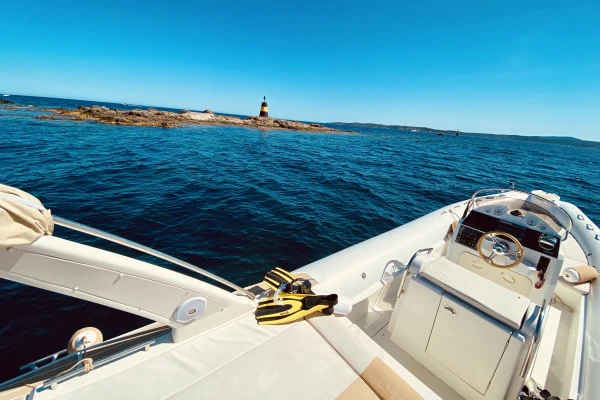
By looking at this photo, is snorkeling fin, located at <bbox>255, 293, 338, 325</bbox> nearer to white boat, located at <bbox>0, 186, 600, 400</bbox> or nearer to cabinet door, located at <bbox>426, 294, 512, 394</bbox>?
white boat, located at <bbox>0, 186, 600, 400</bbox>

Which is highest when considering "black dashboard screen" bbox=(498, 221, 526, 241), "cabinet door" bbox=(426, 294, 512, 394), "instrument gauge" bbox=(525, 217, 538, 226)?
"instrument gauge" bbox=(525, 217, 538, 226)

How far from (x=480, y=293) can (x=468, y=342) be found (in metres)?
0.51

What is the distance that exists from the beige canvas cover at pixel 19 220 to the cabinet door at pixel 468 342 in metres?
3.21

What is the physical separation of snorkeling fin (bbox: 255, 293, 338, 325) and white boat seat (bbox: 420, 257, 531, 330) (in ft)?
4.08

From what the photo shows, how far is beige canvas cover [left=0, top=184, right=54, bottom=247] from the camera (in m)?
1.04

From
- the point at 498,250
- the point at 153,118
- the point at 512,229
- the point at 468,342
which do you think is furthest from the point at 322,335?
the point at 153,118

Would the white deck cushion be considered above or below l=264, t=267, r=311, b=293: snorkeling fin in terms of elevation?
below

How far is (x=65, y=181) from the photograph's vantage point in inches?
351

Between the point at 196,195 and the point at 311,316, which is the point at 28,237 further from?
the point at 196,195

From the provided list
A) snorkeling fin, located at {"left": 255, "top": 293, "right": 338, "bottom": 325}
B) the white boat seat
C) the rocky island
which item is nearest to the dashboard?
the white boat seat

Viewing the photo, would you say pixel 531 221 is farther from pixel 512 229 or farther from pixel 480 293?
pixel 480 293

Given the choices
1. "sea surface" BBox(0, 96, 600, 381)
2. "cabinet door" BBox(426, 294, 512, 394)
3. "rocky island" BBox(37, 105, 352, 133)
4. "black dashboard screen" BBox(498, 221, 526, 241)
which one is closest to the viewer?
"cabinet door" BBox(426, 294, 512, 394)

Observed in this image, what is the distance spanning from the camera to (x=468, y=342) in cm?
230

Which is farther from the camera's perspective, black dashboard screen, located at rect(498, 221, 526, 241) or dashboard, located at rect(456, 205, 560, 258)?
black dashboard screen, located at rect(498, 221, 526, 241)
